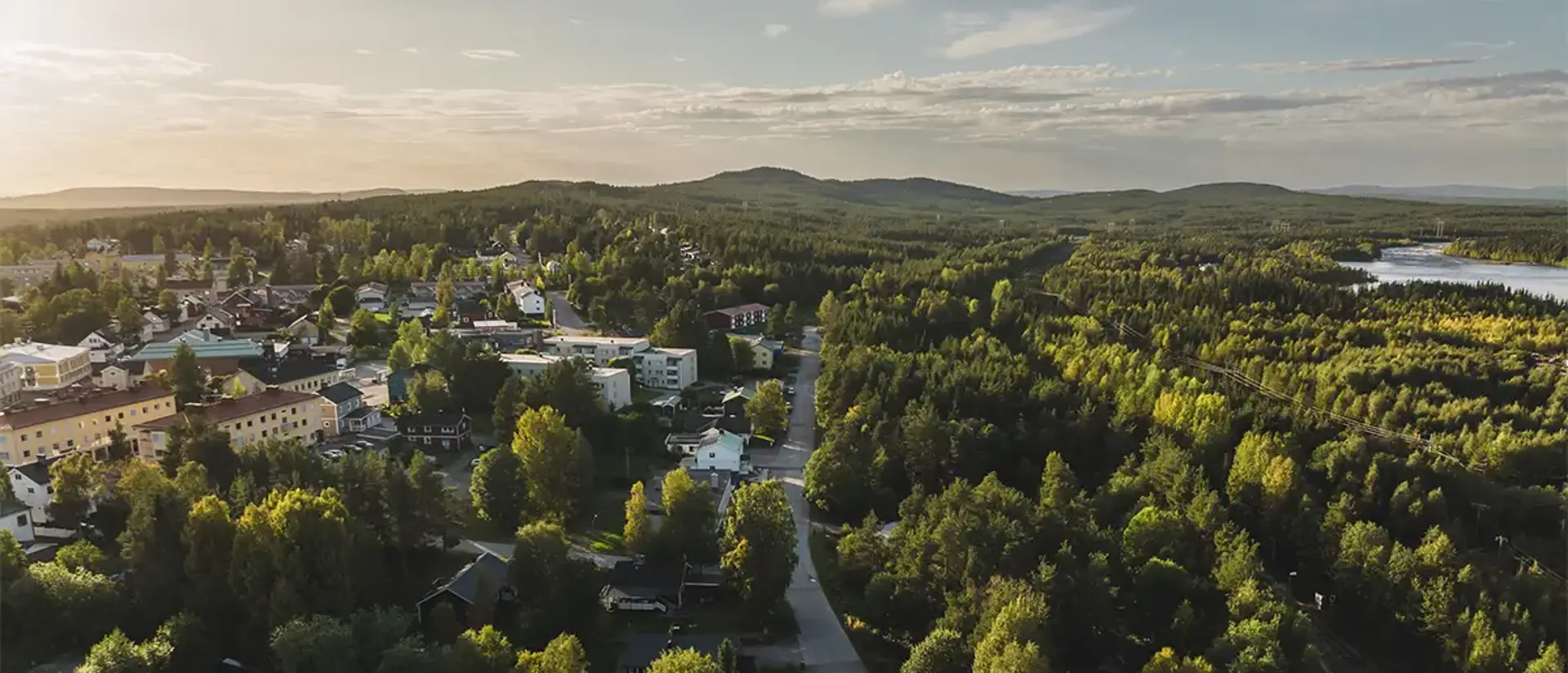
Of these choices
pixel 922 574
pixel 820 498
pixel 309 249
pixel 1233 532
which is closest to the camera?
pixel 922 574

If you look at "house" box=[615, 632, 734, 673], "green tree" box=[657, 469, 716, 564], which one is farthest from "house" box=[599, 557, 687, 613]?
"house" box=[615, 632, 734, 673]

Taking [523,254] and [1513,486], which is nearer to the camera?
[1513,486]

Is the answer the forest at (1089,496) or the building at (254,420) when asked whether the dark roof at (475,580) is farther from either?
the building at (254,420)

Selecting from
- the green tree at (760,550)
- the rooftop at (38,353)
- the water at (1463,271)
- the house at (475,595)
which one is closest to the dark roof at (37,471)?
the house at (475,595)

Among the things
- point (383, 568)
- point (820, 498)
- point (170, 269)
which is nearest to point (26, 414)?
point (383, 568)

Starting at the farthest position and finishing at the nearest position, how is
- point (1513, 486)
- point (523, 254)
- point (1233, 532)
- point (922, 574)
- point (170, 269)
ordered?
point (523, 254)
point (170, 269)
point (1513, 486)
point (1233, 532)
point (922, 574)

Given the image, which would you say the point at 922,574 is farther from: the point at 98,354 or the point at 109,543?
the point at 98,354

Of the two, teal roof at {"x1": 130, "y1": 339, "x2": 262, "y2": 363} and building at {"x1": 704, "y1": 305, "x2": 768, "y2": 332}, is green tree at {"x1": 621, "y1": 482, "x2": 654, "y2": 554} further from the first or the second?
building at {"x1": 704, "y1": 305, "x2": 768, "y2": 332}
